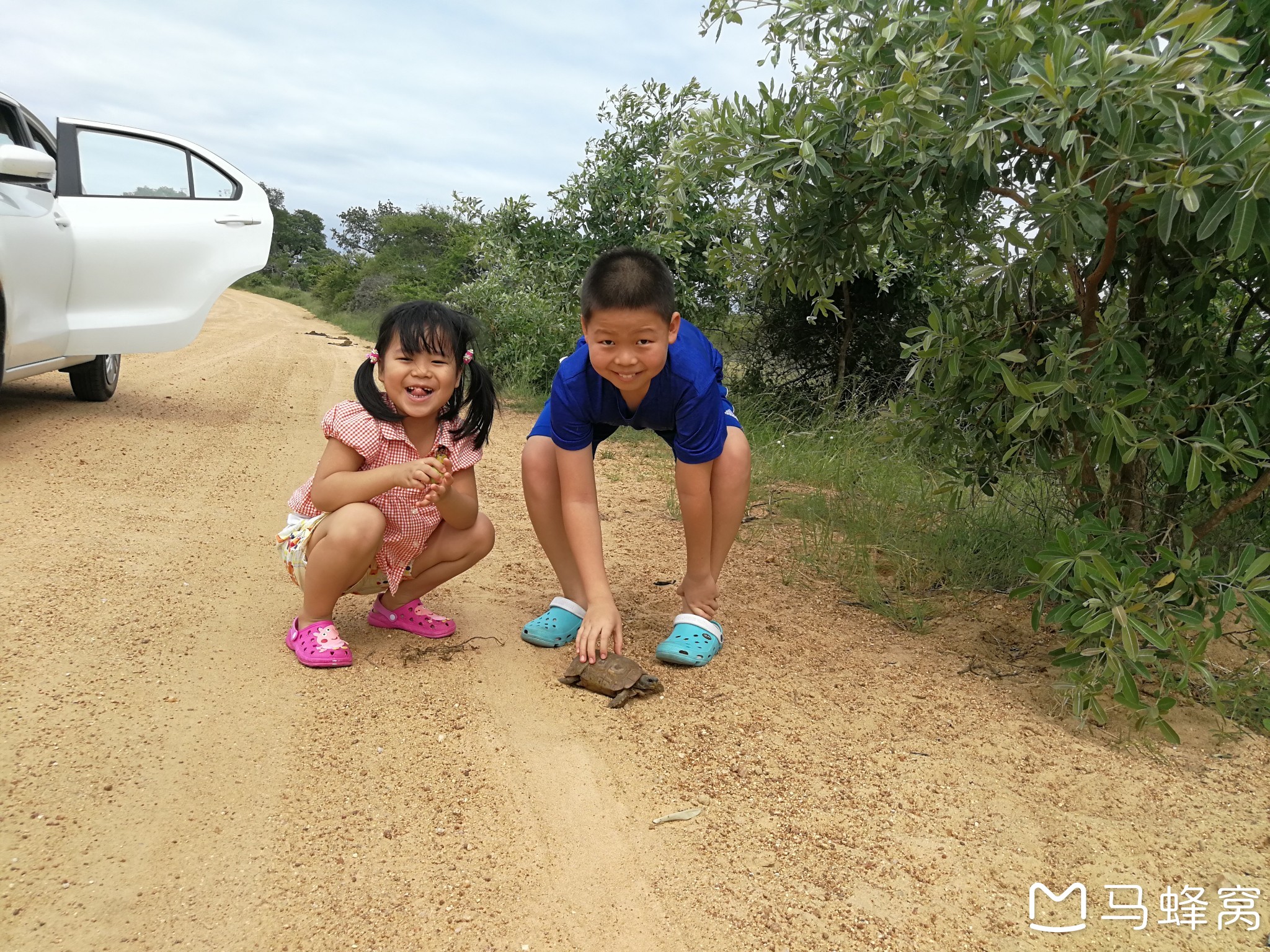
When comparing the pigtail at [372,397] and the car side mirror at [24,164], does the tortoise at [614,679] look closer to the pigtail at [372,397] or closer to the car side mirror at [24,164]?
the pigtail at [372,397]

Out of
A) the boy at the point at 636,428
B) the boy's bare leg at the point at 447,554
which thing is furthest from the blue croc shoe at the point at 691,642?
the boy's bare leg at the point at 447,554

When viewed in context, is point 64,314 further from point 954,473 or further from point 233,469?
point 954,473

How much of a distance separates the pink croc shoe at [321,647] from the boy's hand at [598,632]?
0.68 m

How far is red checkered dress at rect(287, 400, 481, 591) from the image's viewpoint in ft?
9.13

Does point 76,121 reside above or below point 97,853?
above

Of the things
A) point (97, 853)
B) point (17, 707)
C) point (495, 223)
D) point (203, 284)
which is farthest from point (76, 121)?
point (97, 853)

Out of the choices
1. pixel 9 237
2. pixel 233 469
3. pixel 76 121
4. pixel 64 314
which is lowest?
pixel 233 469

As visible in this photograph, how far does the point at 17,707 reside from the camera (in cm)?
233

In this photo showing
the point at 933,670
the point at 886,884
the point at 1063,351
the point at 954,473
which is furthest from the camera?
the point at 954,473

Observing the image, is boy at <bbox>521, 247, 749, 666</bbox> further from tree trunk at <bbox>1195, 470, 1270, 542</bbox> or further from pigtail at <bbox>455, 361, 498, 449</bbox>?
tree trunk at <bbox>1195, 470, 1270, 542</bbox>

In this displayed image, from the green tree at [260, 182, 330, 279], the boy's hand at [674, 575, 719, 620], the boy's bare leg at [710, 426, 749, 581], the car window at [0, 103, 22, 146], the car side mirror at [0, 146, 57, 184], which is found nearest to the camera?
the boy's bare leg at [710, 426, 749, 581]

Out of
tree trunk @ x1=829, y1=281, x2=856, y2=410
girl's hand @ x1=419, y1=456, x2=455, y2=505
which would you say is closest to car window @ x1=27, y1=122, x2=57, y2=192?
girl's hand @ x1=419, y1=456, x2=455, y2=505

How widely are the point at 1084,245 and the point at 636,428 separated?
54.4 inches

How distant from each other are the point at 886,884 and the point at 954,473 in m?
1.72
